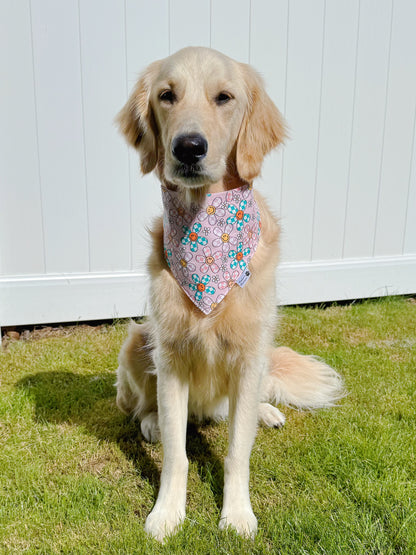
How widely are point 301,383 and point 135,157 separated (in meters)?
1.90

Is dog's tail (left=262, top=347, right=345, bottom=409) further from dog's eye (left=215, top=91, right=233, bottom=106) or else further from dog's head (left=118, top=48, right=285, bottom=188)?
dog's eye (left=215, top=91, right=233, bottom=106)

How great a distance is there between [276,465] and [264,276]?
800 mm

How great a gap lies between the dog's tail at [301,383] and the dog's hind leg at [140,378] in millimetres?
562

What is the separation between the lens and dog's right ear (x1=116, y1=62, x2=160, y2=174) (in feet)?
5.73

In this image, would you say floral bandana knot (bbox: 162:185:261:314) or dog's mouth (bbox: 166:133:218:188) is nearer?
dog's mouth (bbox: 166:133:218:188)

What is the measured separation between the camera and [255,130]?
1.73 metres

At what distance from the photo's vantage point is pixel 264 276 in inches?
68.8

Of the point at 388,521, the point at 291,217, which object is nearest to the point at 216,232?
the point at 388,521

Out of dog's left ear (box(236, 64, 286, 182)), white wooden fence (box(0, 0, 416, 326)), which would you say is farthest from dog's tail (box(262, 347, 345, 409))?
white wooden fence (box(0, 0, 416, 326))

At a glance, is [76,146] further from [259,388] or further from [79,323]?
[259,388]

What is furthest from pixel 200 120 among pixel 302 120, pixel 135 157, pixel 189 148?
pixel 302 120

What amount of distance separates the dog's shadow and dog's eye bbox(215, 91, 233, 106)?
1.39 m

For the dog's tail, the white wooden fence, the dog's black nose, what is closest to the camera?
the dog's black nose

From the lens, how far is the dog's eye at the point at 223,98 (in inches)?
63.8
